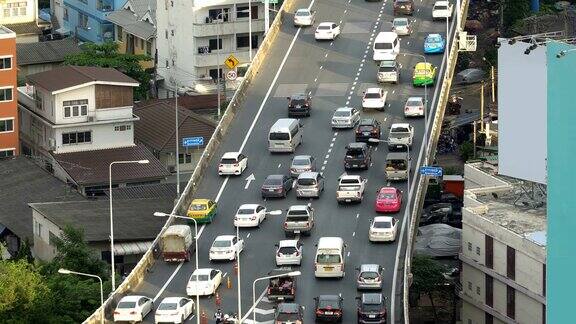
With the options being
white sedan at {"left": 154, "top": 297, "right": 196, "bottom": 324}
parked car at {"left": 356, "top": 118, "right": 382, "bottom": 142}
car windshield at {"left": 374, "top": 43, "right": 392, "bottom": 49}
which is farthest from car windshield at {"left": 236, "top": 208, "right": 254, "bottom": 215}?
car windshield at {"left": 374, "top": 43, "right": 392, "bottom": 49}

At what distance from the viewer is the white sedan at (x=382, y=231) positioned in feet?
483

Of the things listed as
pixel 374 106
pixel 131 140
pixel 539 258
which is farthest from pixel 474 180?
pixel 131 140

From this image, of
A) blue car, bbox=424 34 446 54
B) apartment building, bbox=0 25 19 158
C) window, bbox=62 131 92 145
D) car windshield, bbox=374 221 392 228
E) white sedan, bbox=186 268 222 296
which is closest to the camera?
white sedan, bbox=186 268 222 296

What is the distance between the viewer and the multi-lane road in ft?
466

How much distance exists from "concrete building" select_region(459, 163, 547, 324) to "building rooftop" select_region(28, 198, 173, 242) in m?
25.4

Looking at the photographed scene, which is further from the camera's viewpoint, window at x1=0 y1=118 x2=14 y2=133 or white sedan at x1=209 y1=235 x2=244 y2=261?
window at x1=0 y1=118 x2=14 y2=133

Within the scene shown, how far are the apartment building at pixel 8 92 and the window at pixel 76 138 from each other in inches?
250

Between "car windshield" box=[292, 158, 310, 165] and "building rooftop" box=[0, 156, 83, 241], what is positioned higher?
"car windshield" box=[292, 158, 310, 165]

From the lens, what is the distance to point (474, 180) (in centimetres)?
16450

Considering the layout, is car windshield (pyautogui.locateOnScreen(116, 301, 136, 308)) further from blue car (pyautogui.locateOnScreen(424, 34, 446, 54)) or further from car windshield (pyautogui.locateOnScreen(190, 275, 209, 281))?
blue car (pyautogui.locateOnScreen(424, 34, 446, 54))

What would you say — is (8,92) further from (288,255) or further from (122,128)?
(288,255)

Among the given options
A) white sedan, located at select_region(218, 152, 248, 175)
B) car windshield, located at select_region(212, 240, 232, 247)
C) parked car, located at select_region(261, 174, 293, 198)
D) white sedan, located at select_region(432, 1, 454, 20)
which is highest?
white sedan, located at select_region(432, 1, 454, 20)

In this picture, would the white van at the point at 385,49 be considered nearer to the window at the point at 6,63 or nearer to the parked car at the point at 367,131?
the parked car at the point at 367,131

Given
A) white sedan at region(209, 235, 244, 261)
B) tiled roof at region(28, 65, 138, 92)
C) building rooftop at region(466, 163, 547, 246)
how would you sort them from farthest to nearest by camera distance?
tiled roof at region(28, 65, 138, 92) < building rooftop at region(466, 163, 547, 246) < white sedan at region(209, 235, 244, 261)
